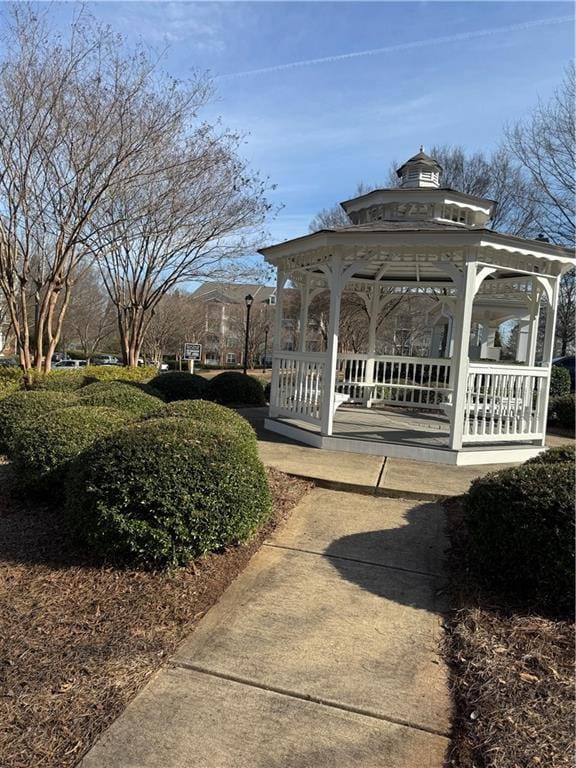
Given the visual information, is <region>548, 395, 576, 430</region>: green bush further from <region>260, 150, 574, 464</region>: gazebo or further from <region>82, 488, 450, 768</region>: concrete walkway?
<region>82, 488, 450, 768</region>: concrete walkway

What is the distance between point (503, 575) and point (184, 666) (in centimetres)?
197

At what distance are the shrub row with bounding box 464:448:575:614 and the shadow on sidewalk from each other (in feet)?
1.15

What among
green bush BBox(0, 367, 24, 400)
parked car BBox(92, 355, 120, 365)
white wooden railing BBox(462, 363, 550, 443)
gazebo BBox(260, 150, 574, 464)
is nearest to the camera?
gazebo BBox(260, 150, 574, 464)

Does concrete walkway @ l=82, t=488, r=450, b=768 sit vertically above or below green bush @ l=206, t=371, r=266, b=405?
below

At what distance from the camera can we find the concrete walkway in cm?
196

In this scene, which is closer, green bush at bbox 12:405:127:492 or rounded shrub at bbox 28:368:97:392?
green bush at bbox 12:405:127:492

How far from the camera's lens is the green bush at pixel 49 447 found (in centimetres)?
441

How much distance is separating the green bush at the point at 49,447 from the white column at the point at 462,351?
4217 millimetres

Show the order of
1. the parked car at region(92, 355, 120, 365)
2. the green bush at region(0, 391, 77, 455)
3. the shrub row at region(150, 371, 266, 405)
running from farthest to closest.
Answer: the parked car at region(92, 355, 120, 365), the shrub row at region(150, 371, 266, 405), the green bush at region(0, 391, 77, 455)

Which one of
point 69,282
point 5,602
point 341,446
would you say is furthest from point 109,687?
point 69,282

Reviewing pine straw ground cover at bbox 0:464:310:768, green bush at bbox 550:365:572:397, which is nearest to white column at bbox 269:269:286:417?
pine straw ground cover at bbox 0:464:310:768

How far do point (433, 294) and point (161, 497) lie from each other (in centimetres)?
847

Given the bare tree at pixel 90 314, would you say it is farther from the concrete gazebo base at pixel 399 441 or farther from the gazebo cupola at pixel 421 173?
the concrete gazebo base at pixel 399 441

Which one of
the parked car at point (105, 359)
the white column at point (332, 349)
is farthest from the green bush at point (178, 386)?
the parked car at point (105, 359)
